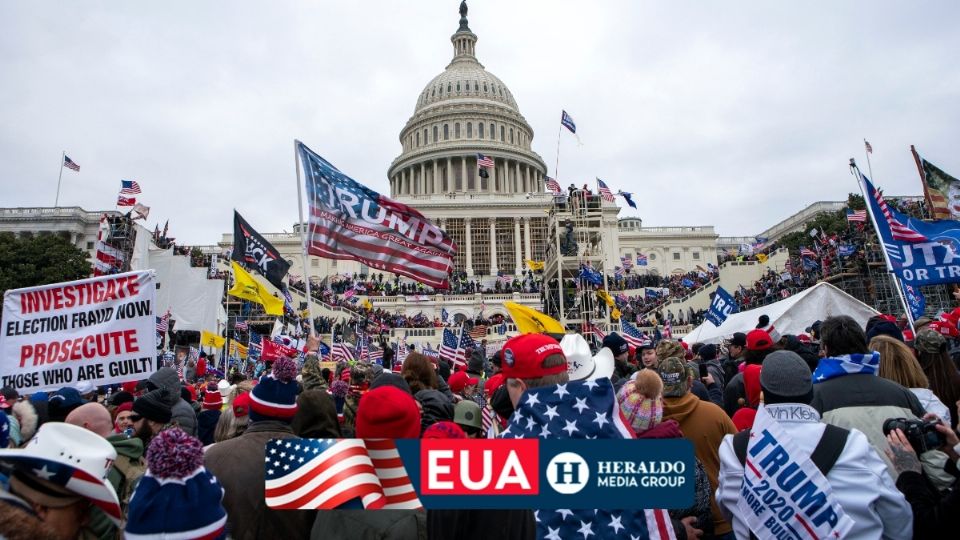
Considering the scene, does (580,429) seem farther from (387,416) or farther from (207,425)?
(207,425)

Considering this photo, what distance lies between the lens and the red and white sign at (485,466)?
2039 mm

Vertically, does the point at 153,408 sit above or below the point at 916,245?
below

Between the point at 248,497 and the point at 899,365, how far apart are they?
4.22 m

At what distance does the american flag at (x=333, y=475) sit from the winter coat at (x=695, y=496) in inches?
74.0

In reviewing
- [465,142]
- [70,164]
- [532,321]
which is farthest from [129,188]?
[465,142]

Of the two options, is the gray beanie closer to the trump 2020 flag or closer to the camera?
the camera

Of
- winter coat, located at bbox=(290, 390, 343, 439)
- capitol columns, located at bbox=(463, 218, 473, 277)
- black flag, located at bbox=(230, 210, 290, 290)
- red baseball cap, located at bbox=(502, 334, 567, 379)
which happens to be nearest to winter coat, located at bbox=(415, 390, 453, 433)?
winter coat, located at bbox=(290, 390, 343, 439)

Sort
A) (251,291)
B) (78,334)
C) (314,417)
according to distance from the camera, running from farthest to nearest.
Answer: (251,291) < (78,334) < (314,417)

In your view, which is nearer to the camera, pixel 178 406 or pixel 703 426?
pixel 703 426

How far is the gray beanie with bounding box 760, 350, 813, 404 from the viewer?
3135 millimetres

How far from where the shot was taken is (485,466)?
6.75 ft

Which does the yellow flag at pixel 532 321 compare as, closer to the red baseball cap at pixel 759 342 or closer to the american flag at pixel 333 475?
the red baseball cap at pixel 759 342

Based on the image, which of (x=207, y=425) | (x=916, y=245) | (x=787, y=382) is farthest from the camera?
(x=916, y=245)

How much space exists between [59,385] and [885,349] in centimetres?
767
